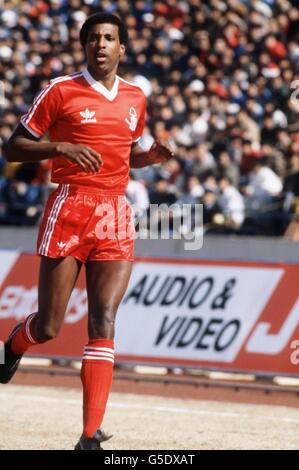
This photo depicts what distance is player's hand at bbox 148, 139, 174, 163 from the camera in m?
7.55

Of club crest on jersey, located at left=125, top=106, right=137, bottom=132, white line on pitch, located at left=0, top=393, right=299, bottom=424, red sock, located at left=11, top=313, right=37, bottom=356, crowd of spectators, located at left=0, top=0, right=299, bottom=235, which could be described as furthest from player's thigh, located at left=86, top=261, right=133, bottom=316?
crowd of spectators, located at left=0, top=0, right=299, bottom=235

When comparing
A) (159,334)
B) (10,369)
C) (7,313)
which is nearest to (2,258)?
(7,313)

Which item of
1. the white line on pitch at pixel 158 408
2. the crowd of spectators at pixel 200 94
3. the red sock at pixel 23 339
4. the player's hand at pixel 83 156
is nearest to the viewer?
the player's hand at pixel 83 156

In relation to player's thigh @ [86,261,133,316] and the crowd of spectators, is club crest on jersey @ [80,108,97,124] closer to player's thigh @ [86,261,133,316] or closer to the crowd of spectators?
player's thigh @ [86,261,133,316]

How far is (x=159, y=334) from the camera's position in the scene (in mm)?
13047

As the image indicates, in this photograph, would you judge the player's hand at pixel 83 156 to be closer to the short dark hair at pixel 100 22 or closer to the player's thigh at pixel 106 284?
the player's thigh at pixel 106 284

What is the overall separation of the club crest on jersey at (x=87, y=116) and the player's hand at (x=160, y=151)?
49 centimetres

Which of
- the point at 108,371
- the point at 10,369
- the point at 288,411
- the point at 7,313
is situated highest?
the point at 108,371

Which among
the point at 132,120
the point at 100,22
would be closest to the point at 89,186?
the point at 132,120

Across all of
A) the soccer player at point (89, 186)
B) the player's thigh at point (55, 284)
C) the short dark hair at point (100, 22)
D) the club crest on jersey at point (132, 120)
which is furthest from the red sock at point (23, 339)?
the short dark hair at point (100, 22)

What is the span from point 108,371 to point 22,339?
0.91 meters

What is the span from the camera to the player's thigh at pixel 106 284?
283 inches

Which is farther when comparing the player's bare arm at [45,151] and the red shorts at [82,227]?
the red shorts at [82,227]
